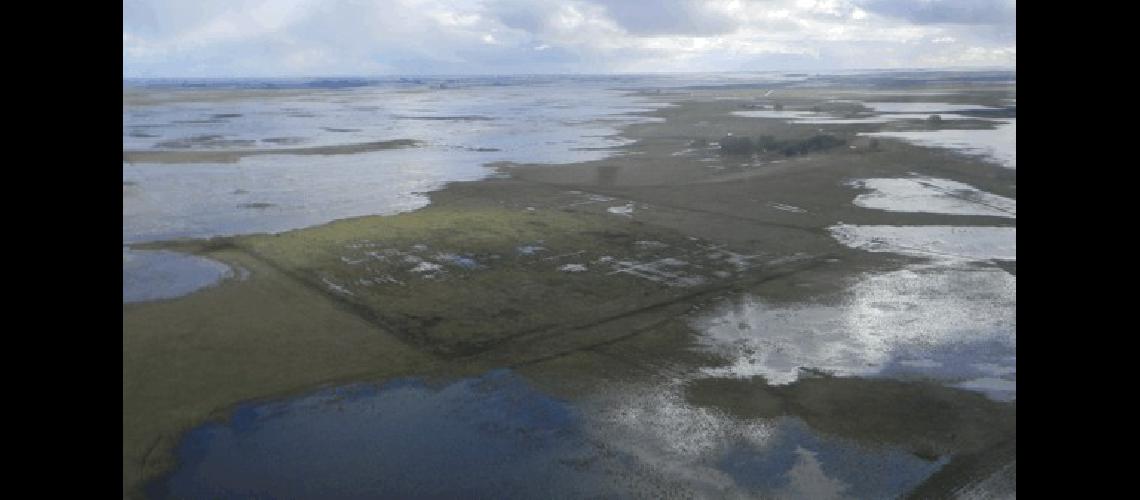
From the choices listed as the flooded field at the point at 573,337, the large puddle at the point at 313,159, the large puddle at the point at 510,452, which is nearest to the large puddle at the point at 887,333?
the flooded field at the point at 573,337

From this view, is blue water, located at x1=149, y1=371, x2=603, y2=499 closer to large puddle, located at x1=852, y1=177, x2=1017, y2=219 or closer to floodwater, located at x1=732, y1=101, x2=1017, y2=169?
large puddle, located at x1=852, y1=177, x2=1017, y2=219

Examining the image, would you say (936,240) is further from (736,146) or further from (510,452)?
(736,146)

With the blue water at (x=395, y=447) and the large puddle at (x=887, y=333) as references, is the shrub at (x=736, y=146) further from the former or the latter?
the blue water at (x=395, y=447)

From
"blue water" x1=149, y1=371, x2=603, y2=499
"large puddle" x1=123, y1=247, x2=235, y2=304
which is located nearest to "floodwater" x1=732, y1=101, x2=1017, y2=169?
"blue water" x1=149, y1=371, x2=603, y2=499

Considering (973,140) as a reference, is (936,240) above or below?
below

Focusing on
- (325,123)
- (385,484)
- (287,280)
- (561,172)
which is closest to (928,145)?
(561,172)

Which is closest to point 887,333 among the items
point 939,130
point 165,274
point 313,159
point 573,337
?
point 573,337
